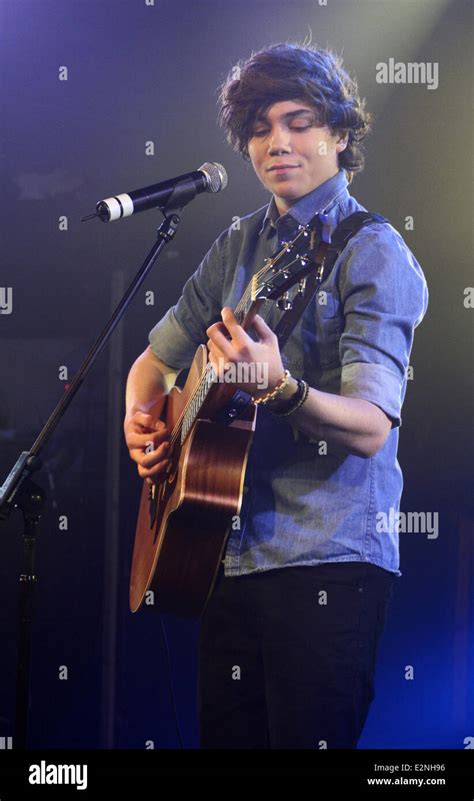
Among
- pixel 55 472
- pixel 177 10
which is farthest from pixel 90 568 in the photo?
pixel 177 10

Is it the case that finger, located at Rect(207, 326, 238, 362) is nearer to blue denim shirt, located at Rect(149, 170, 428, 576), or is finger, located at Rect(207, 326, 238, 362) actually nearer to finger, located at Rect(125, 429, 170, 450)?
blue denim shirt, located at Rect(149, 170, 428, 576)

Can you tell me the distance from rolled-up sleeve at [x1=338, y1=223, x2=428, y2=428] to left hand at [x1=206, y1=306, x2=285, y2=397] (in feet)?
0.73

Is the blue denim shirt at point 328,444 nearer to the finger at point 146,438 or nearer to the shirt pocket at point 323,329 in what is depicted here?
the shirt pocket at point 323,329

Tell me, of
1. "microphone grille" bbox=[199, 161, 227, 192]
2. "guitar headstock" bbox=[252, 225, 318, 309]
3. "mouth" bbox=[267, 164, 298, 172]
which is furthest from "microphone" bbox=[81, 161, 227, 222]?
"guitar headstock" bbox=[252, 225, 318, 309]

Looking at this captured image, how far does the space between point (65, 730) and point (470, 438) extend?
61.6 inches

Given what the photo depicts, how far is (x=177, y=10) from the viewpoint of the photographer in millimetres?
2705

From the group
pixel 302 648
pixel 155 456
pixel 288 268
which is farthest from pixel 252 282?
pixel 302 648

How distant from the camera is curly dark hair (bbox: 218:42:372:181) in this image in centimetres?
225

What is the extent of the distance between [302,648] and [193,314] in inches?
39.7

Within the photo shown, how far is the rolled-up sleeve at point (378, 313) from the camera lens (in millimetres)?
1841

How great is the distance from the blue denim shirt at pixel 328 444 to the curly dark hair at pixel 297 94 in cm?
27

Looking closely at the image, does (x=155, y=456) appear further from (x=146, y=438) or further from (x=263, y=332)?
(x=263, y=332)

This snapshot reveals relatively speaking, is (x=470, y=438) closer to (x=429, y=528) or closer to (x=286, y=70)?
Answer: (x=429, y=528)

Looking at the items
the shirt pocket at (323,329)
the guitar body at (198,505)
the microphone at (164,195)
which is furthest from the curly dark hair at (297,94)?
the guitar body at (198,505)
